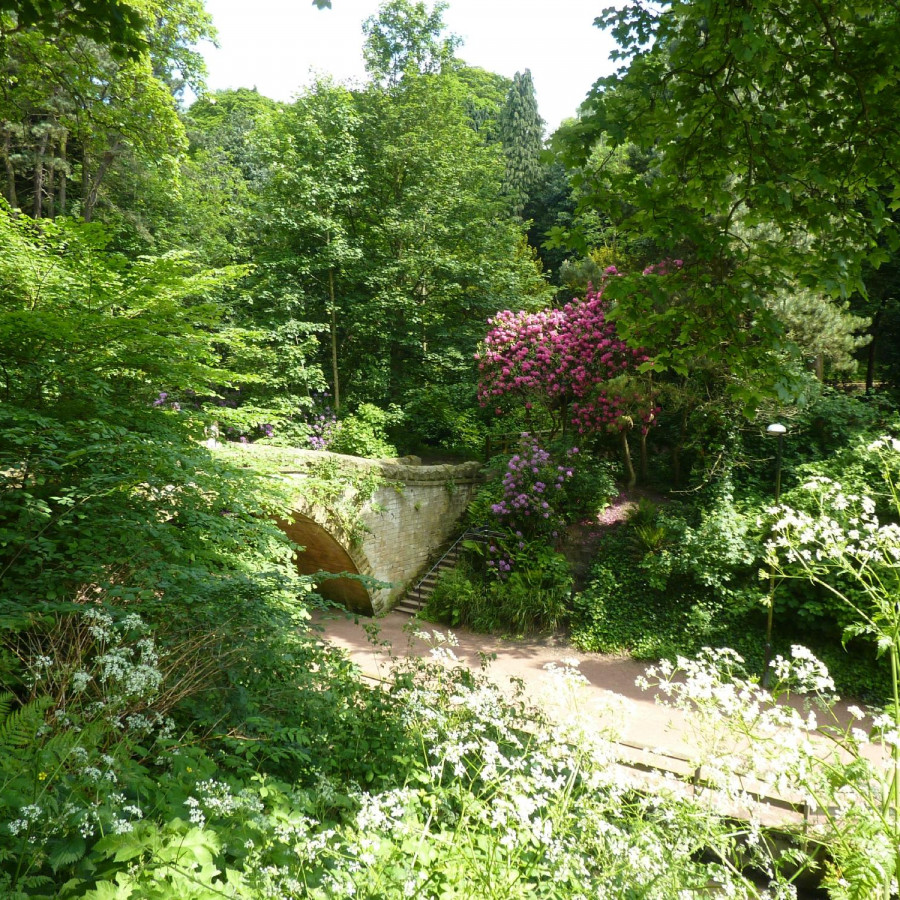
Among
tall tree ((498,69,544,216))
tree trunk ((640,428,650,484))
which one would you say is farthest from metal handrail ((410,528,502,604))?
tall tree ((498,69,544,216))

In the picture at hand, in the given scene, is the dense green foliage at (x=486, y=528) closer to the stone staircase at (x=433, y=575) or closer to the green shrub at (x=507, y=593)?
the green shrub at (x=507, y=593)

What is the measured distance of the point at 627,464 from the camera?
43.3ft

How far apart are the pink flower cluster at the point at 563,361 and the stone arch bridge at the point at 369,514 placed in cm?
224

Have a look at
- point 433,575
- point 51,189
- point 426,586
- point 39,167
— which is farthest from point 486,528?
point 51,189

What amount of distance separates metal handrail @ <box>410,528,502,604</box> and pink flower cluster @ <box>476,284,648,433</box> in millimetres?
2978

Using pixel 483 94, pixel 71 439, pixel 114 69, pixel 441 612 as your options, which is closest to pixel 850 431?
pixel 441 612

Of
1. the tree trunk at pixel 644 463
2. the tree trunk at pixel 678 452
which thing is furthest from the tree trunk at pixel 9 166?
the tree trunk at pixel 678 452

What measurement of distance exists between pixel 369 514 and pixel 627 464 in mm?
6103

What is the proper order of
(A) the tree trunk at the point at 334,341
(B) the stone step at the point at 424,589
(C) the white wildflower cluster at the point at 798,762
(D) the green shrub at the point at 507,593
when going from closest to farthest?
(C) the white wildflower cluster at the point at 798,762 < (D) the green shrub at the point at 507,593 < (B) the stone step at the point at 424,589 < (A) the tree trunk at the point at 334,341

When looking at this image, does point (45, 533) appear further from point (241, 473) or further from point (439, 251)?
point (439, 251)

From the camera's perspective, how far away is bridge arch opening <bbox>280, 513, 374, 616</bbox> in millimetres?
10219

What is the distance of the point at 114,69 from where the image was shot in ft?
36.7

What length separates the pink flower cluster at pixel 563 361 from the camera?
480 inches

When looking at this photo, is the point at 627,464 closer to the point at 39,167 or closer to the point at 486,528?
the point at 486,528
